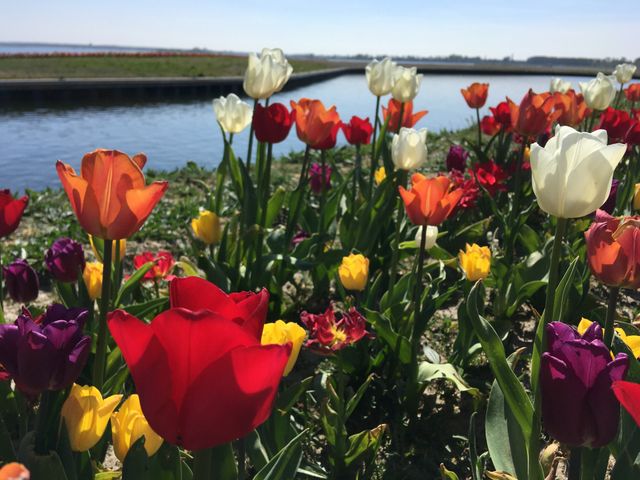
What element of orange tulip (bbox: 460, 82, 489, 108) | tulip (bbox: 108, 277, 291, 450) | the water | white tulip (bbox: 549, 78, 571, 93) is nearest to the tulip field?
tulip (bbox: 108, 277, 291, 450)

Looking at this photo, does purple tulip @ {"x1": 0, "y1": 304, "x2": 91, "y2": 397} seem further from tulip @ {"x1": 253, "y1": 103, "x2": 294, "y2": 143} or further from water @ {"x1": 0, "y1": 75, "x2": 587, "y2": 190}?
water @ {"x1": 0, "y1": 75, "x2": 587, "y2": 190}

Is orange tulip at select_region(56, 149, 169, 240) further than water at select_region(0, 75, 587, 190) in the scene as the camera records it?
No

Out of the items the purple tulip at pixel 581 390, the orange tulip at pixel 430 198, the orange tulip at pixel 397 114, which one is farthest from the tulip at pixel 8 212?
the orange tulip at pixel 397 114

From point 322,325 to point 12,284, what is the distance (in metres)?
1.03

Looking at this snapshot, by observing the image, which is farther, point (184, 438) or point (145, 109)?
point (145, 109)

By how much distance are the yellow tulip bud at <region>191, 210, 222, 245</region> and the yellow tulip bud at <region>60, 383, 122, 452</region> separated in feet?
5.05

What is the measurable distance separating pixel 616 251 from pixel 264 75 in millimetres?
1782

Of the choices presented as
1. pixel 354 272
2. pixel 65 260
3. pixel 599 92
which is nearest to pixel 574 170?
pixel 354 272

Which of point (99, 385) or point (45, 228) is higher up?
point (99, 385)

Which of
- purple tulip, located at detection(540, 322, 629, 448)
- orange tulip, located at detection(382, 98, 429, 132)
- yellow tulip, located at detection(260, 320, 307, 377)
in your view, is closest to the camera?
purple tulip, located at detection(540, 322, 629, 448)

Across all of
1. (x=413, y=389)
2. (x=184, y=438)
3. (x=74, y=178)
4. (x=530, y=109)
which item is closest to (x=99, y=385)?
(x=74, y=178)

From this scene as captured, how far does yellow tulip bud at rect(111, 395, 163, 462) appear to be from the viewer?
113 centimetres

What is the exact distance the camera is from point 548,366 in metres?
0.98

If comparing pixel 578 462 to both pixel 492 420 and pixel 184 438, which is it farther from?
pixel 184 438
